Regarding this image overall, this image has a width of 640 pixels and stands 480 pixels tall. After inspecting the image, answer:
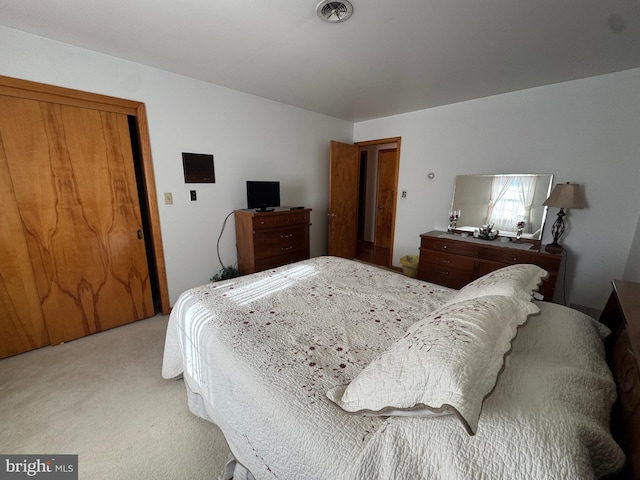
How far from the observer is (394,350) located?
81cm

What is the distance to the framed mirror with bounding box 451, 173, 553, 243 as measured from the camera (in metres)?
2.79

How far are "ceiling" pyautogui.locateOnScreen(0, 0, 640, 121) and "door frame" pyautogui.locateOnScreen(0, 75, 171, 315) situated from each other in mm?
358

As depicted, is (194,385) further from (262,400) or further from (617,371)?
(617,371)

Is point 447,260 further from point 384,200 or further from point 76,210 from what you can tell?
point 76,210

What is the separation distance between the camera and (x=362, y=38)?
1799mm

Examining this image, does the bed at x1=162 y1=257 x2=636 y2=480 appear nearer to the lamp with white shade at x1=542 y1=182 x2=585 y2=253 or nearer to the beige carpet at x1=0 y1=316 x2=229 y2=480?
the beige carpet at x1=0 y1=316 x2=229 y2=480

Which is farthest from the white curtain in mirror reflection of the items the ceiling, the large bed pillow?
the large bed pillow

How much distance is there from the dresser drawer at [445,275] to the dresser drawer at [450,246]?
20 centimetres

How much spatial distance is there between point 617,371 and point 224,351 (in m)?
1.48

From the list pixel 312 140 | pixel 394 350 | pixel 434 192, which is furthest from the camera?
pixel 312 140

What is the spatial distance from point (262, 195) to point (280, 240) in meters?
0.59

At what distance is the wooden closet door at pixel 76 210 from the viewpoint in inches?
76.1

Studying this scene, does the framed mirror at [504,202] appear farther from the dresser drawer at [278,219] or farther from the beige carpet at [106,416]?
the beige carpet at [106,416]

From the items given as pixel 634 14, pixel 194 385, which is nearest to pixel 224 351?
pixel 194 385
